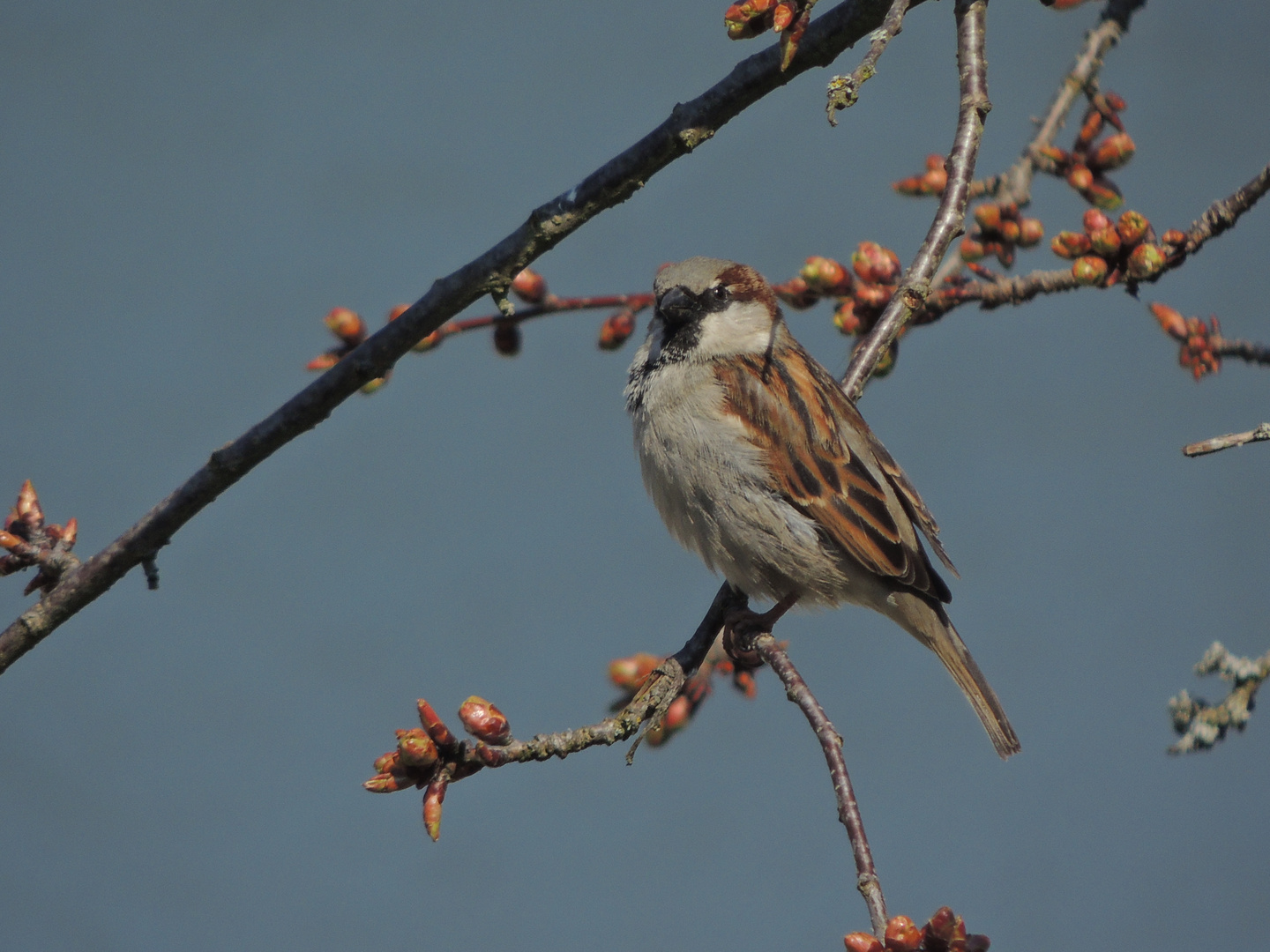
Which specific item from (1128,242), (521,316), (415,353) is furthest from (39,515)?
(1128,242)

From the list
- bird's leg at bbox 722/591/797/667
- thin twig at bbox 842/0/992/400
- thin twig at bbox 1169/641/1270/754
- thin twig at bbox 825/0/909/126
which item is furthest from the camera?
bird's leg at bbox 722/591/797/667

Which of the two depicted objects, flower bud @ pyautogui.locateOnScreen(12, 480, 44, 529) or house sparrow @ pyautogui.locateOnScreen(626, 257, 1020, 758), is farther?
house sparrow @ pyautogui.locateOnScreen(626, 257, 1020, 758)

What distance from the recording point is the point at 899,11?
1.05 m

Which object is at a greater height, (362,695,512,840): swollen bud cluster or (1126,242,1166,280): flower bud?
(1126,242,1166,280): flower bud

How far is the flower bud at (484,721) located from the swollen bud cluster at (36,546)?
0.62 meters

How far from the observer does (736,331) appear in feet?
7.57

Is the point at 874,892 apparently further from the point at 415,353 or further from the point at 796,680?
the point at 415,353

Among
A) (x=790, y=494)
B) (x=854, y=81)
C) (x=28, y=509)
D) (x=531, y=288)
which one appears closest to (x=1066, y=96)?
(x=790, y=494)

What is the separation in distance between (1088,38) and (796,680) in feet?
4.04

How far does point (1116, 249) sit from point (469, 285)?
41.9 inches

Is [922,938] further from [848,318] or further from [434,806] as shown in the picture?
[848,318]

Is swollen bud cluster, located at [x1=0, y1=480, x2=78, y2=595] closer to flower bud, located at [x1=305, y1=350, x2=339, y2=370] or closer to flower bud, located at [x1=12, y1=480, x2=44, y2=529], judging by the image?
flower bud, located at [x1=12, y1=480, x2=44, y2=529]

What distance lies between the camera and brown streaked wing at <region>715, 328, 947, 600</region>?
2.04m

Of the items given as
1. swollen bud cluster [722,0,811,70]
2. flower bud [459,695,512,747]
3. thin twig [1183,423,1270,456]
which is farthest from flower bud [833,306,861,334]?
flower bud [459,695,512,747]
